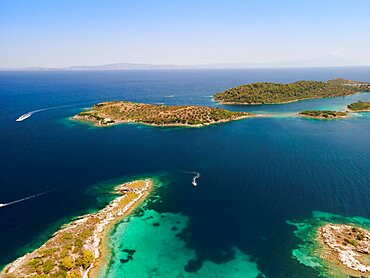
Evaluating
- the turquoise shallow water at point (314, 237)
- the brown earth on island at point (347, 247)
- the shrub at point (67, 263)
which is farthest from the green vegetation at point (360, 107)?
the shrub at point (67, 263)

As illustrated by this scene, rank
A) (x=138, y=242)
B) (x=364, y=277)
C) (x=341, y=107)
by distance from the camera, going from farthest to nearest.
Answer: (x=341, y=107) < (x=138, y=242) < (x=364, y=277)

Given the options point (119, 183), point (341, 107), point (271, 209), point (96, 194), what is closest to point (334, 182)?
point (271, 209)

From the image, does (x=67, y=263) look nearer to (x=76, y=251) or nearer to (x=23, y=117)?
(x=76, y=251)

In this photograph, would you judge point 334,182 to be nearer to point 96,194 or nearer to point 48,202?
point 96,194

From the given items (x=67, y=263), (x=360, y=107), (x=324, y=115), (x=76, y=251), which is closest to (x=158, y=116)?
(x=324, y=115)

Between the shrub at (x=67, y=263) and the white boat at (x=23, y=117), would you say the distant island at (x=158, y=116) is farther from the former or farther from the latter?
the shrub at (x=67, y=263)

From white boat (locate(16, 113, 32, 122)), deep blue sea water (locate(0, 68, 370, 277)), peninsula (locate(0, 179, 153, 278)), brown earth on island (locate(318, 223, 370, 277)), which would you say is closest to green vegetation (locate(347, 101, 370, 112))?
deep blue sea water (locate(0, 68, 370, 277))
